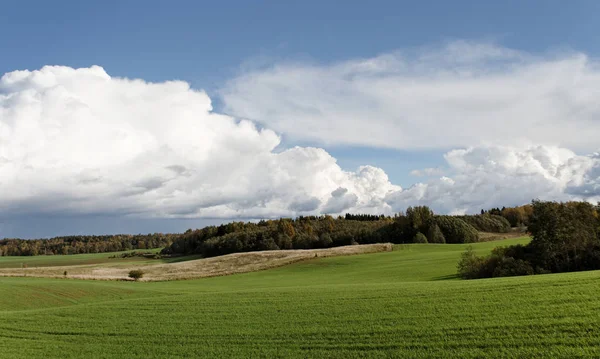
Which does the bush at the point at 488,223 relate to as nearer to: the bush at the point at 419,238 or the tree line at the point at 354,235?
the tree line at the point at 354,235

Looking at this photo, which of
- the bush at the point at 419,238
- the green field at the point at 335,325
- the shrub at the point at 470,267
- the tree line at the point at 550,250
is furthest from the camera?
the bush at the point at 419,238

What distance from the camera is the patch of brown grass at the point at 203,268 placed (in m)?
54.0

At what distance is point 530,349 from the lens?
12406 millimetres

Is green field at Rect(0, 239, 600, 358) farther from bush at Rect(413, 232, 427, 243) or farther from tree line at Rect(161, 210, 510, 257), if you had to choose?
tree line at Rect(161, 210, 510, 257)

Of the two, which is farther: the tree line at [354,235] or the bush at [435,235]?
the tree line at [354,235]

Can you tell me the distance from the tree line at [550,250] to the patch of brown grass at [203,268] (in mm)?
32307

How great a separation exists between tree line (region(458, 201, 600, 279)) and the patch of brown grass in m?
32.3

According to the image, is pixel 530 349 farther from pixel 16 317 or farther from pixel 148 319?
pixel 16 317

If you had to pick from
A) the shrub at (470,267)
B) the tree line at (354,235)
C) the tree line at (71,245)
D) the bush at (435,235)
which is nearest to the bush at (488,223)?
the tree line at (354,235)

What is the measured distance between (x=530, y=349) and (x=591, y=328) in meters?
2.37

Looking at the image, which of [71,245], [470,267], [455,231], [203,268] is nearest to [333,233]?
[455,231]

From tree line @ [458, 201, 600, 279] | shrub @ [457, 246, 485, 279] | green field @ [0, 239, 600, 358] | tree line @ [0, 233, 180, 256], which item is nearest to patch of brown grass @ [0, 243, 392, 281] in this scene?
shrub @ [457, 246, 485, 279]

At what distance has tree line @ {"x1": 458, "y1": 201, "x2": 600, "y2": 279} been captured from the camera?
3456 cm


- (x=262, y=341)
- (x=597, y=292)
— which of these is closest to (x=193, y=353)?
(x=262, y=341)
